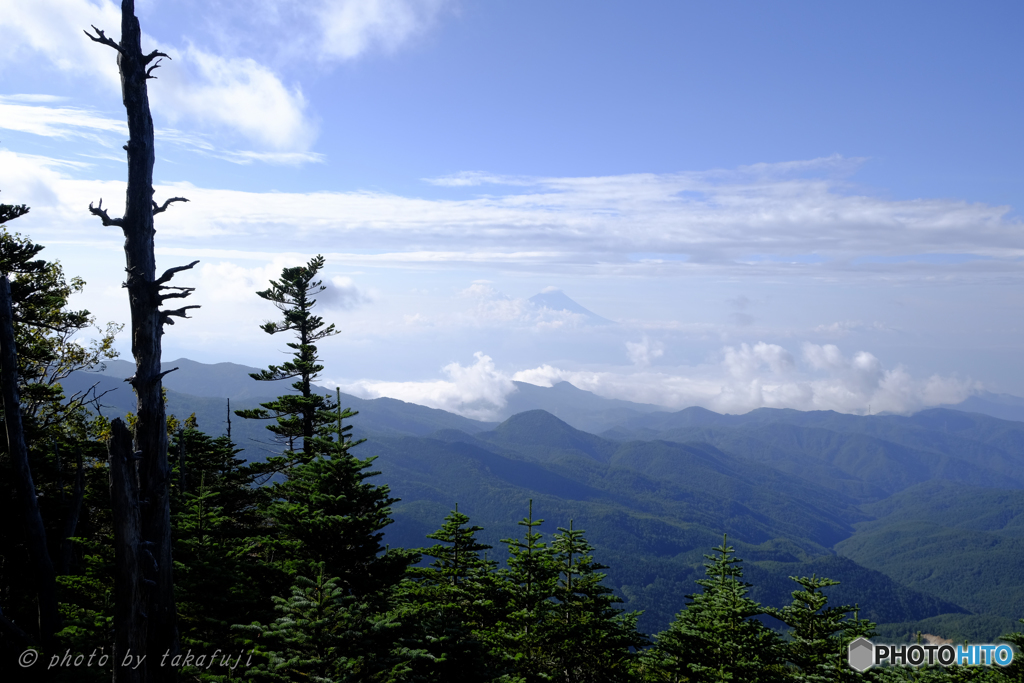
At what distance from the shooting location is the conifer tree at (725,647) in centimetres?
1864

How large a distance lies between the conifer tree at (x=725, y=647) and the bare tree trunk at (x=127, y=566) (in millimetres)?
15916

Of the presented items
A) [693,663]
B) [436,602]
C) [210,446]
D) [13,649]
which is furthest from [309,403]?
[693,663]

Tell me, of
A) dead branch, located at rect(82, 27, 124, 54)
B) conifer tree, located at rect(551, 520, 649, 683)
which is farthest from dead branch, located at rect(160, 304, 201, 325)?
conifer tree, located at rect(551, 520, 649, 683)

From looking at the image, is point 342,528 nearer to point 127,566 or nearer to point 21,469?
point 127,566

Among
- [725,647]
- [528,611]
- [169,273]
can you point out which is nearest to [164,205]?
[169,273]

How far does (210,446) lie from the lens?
30.7 metres

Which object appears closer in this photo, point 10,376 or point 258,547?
point 10,376

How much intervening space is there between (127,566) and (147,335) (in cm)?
437

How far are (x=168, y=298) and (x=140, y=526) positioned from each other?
14.5ft

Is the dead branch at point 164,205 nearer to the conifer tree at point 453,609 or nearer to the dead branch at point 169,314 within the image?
the dead branch at point 169,314

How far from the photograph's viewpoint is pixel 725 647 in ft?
61.6

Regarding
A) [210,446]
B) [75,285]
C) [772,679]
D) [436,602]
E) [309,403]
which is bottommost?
[772,679]

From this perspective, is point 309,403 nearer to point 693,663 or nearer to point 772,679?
point 693,663

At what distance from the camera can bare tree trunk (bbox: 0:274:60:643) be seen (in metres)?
14.8
